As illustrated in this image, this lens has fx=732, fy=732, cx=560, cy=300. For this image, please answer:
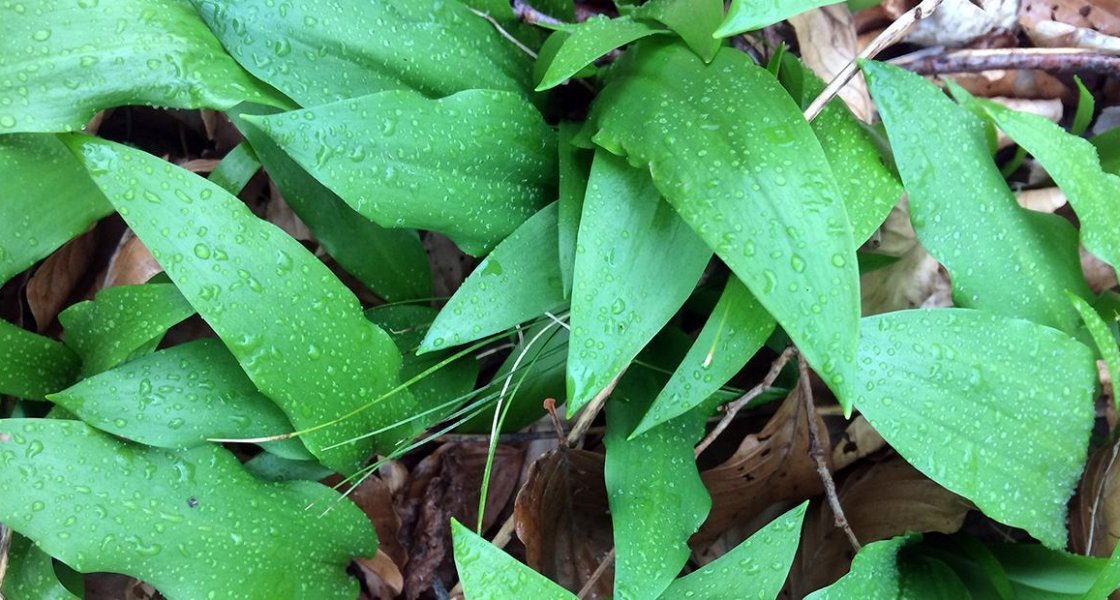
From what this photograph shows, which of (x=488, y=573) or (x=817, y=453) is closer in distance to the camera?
(x=488, y=573)

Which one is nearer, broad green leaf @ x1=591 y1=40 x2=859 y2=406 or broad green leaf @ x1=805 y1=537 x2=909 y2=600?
broad green leaf @ x1=591 y1=40 x2=859 y2=406

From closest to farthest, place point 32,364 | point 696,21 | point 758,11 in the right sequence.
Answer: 1. point 758,11
2. point 696,21
3. point 32,364

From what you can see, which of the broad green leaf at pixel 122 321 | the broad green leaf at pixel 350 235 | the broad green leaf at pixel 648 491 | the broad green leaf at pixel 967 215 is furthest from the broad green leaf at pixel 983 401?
the broad green leaf at pixel 122 321

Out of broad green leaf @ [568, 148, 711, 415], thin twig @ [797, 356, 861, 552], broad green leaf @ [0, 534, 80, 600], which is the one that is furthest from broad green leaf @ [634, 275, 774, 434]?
broad green leaf @ [0, 534, 80, 600]

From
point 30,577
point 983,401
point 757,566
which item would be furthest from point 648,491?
point 30,577

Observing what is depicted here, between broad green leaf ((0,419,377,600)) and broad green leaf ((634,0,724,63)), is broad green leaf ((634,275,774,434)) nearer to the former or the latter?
broad green leaf ((634,0,724,63))

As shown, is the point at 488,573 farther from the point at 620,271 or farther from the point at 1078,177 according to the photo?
the point at 1078,177
